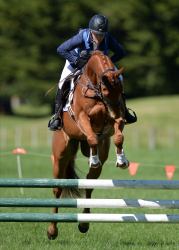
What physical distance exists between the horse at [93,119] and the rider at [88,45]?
0.26 meters

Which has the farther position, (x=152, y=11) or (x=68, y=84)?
(x=152, y=11)

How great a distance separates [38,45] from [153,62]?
1200cm

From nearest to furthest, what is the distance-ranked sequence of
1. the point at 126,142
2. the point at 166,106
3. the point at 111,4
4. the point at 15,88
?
the point at 126,142, the point at 166,106, the point at 111,4, the point at 15,88

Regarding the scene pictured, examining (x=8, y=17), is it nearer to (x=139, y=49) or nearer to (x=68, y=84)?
(x=139, y=49)

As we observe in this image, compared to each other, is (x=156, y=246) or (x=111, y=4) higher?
(x=156, y=246)

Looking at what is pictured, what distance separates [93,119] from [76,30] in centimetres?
4253

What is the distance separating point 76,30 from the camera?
47219mm

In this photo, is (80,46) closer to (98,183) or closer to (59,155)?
(59,155)

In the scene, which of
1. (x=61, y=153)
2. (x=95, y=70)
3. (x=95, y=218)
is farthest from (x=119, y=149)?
(x=61, y=153)

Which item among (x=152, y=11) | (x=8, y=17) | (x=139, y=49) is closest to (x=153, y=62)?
(x=139, y=49)

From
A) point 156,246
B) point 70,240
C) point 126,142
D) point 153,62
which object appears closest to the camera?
point 156,246

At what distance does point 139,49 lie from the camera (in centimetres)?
4612

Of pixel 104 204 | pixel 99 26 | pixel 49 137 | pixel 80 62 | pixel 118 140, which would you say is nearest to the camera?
pixel 104 204

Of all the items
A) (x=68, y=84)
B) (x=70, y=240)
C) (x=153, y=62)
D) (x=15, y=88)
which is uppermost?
(x=68, y=84)
